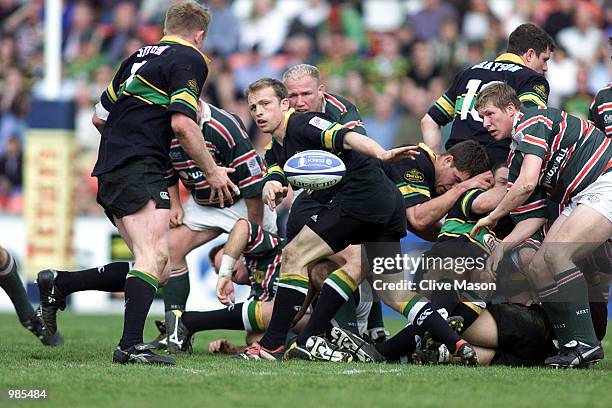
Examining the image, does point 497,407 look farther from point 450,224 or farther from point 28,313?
point 28,313

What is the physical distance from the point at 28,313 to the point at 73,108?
5834mm

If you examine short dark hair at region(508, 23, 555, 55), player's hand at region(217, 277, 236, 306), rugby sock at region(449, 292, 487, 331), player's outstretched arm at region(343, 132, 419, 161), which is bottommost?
rugby sock at region(449, 292, 487, 331)

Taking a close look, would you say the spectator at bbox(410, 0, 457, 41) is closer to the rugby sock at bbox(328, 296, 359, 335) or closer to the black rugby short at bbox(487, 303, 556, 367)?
the rugby sock at bbox(328, 296, 359, 335)

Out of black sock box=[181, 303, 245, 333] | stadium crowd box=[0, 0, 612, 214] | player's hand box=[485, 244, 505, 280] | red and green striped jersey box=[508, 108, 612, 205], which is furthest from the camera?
stadium crowd box=[0, 0, 612, 214]

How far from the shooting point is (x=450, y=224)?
782 centimetres

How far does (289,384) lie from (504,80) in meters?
3.66

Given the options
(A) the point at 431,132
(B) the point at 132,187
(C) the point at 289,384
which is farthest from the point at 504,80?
(C) the point at 289,384

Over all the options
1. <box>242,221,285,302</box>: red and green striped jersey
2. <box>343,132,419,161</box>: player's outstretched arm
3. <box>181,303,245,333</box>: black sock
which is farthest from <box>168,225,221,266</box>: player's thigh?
<box>343,132,419,161</box>: player's outstretched arm

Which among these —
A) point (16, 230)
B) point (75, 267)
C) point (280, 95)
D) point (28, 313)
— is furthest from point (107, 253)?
point (280, 95)

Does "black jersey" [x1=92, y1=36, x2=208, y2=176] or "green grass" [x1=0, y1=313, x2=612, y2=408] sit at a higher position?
"black jersey" [x1=92, y1=36, x2=208, y2=176]

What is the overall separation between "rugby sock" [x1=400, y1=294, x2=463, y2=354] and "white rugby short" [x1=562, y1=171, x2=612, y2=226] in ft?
3.58

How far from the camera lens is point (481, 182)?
7902mm

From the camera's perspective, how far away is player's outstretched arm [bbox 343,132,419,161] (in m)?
6.38

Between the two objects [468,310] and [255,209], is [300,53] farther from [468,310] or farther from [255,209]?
[468,310]
